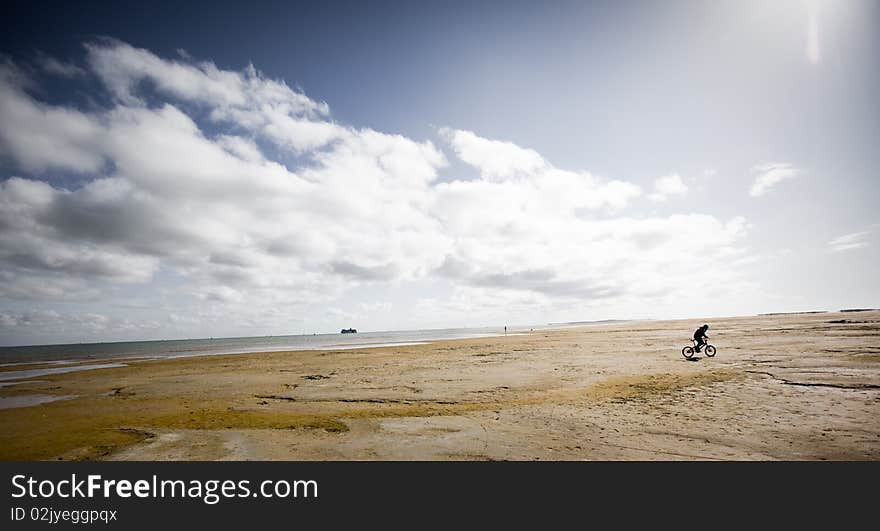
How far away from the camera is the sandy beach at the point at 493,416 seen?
328 inches

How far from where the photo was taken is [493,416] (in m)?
11.5

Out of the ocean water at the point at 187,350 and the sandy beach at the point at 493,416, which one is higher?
the sandy beach at the point at 493,416

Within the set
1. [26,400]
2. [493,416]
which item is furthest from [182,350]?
[493,416]

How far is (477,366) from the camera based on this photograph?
25.0 m

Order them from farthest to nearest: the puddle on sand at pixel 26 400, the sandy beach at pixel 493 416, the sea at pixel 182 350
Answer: the sea at pixel 182 350 < the puddle on sand at pixel 26 400 < the sandy beach at pixel 493 416

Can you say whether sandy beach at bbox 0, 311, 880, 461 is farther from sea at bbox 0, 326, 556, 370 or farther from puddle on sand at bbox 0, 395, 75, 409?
sea at bbox 0, 326, 556, 370
